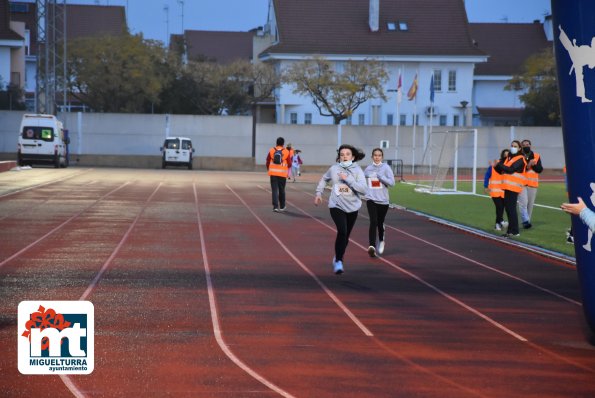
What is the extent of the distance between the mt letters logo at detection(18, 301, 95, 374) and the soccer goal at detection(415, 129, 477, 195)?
28.9 m

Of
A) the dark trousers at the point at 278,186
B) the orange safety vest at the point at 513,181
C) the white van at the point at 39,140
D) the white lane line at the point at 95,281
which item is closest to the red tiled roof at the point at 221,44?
the white van at the point at 39,140

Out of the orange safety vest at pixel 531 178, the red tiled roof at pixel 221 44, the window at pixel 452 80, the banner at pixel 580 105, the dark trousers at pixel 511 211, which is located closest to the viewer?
the banner at pixel 580 105

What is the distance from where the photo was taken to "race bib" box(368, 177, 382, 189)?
17.8 m

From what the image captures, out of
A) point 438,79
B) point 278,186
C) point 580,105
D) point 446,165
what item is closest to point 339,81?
point 438,79

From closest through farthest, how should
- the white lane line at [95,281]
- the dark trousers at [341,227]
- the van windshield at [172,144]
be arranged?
the white lane line at [95,281] < the dark trousers at [341,227] < the van windshield at [172,144]

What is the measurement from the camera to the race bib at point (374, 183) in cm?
1781

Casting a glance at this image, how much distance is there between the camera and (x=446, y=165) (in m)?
38.5

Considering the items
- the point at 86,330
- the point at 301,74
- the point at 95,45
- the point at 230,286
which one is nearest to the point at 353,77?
the point at 301,74

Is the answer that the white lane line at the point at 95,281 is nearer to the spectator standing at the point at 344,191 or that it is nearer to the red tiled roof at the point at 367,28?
the spectator standing at the point at 344,191

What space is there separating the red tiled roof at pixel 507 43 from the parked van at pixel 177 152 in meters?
28.9

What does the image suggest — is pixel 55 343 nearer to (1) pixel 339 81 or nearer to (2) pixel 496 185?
(2) pixel 496 185

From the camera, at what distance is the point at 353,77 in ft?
229

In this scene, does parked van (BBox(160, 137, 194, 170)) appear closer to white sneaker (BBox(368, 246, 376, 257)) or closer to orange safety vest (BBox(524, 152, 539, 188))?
orange safety vest (BBox(524, 152, 539, 188))

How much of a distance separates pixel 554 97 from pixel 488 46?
571 inches
